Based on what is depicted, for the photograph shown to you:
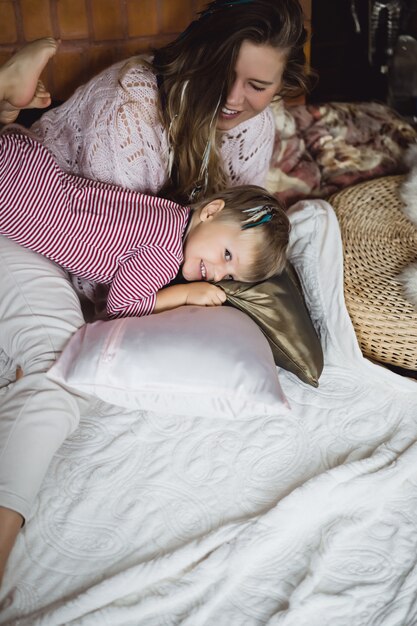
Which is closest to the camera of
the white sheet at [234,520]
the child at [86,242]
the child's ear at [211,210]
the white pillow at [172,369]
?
the white sheet at [234,520]

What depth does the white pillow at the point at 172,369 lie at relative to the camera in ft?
4.22

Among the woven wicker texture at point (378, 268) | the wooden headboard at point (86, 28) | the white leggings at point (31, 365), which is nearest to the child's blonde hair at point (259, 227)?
the woven wicker texture at point (378, 268)

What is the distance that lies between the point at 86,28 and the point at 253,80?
2.60 ft

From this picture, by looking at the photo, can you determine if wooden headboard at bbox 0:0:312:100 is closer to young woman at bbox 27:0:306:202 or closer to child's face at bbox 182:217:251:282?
young woman at bbox 27:0:306:202

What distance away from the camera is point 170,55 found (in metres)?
1.55

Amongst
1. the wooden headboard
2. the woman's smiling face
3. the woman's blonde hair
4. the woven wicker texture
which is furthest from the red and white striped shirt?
the wooden headboard

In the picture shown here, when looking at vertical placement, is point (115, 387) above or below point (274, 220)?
below

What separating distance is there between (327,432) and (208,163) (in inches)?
30.2

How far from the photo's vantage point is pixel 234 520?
122 centimetres

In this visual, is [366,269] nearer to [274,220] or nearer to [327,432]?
[274,220]

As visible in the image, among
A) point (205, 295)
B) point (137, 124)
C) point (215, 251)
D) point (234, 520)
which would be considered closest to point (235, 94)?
point (137, 124)

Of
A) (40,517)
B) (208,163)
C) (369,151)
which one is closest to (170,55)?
(208,163)

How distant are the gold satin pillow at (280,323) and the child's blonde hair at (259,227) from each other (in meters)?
0.04

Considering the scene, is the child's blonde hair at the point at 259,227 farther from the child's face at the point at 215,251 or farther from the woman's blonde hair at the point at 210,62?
the woman's blonde hair at the point at 210,62
